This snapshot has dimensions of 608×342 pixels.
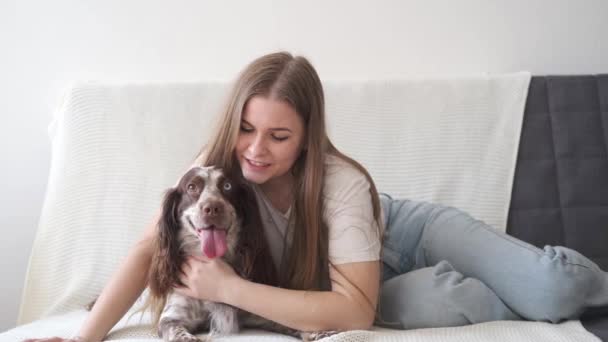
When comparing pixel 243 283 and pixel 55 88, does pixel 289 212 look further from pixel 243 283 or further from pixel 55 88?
pixel 55 88

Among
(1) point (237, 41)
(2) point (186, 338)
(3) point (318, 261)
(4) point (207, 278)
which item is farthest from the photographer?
(1) point (237, 41)

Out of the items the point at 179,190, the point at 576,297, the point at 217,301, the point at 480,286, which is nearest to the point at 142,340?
the point at 217,301

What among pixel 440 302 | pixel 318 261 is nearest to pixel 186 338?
pixel 318 261

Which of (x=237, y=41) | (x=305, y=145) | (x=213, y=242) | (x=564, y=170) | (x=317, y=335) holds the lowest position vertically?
(x=317, y=335)

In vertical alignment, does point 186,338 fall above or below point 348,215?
below

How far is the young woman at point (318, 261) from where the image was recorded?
1618 mm

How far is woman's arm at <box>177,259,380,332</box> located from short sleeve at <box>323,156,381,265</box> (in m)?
0.03

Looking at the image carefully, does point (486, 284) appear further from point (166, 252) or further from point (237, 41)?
point (237, 41)

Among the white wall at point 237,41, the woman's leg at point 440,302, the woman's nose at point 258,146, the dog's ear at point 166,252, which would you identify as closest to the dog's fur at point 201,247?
the dog's ear at point 166,252

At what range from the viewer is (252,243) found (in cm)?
168

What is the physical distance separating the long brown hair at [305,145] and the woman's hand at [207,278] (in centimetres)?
20

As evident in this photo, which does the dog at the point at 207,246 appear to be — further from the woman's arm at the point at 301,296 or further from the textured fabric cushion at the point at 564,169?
the textured fabric cushion at the point at 564,169

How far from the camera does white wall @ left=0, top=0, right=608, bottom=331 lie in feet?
9.07

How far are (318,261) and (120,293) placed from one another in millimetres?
532
